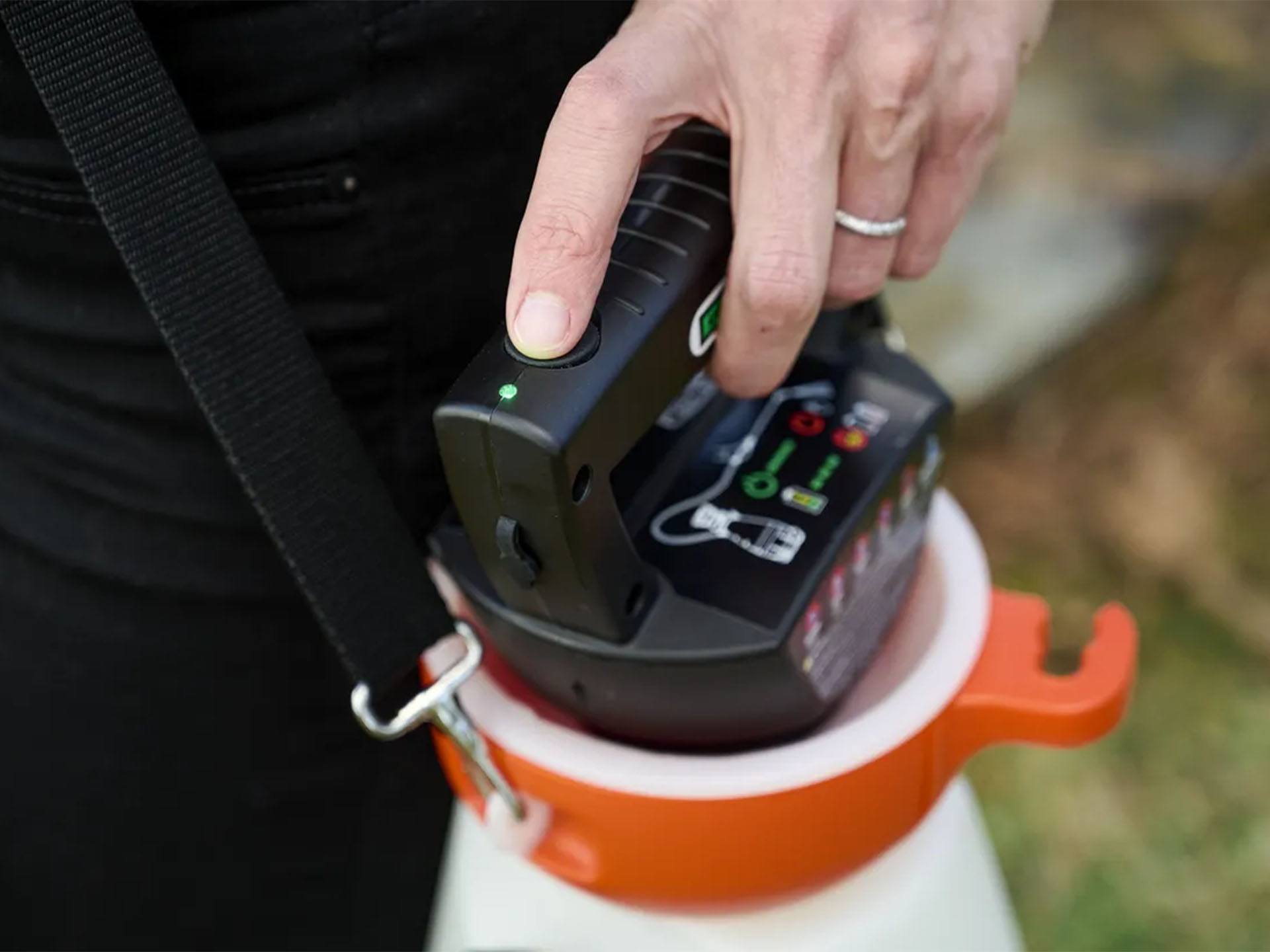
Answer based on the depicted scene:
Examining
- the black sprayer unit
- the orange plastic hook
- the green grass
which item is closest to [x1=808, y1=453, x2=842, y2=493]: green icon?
the black sprayer unit

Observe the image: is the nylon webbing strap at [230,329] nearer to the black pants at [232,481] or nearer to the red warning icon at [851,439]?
the black pants at [232,481]

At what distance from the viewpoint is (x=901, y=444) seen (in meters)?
0.62

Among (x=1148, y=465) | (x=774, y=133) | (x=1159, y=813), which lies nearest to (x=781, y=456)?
(x=774, y=133)

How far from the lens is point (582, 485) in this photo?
490mm

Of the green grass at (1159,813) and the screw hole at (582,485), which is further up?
the screw hole at (582,485)

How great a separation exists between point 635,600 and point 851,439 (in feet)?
0.46

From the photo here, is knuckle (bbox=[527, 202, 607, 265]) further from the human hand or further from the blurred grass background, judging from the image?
the blurred grass background

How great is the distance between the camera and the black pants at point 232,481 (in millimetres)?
561

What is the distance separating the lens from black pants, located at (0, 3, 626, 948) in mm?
561

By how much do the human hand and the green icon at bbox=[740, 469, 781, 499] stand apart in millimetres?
→ 43

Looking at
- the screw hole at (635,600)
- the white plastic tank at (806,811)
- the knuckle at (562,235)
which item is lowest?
the white plastic tank at (806,811)

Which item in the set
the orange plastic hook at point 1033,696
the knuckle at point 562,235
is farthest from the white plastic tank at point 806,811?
the knuckle at point 562,235

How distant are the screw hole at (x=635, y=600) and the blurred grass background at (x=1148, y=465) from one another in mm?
829

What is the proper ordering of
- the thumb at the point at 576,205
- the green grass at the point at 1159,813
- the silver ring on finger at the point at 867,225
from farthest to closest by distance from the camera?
the green grass at the point at 1159,813 < the silver ring on finger at the point at 867,225 < the thumb at the point at 576,205
